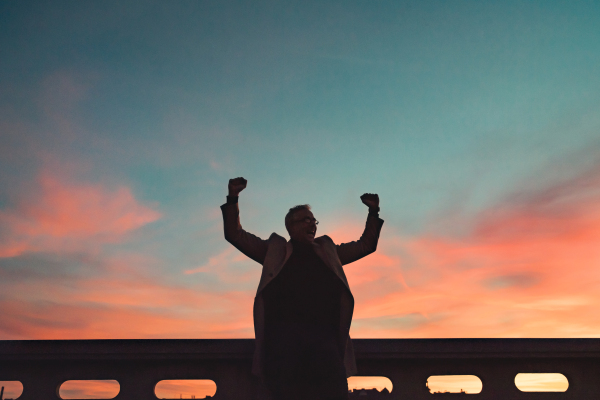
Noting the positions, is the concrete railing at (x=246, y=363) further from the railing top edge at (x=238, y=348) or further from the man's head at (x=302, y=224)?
the man's head at (x=302, y=224)

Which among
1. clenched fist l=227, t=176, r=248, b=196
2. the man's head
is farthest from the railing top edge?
clenched fist l=227, t=176, r=248, b=196

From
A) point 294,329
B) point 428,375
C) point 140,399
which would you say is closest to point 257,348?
point 294,329

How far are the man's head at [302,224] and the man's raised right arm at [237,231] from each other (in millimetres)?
321

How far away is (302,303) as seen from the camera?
395 cm

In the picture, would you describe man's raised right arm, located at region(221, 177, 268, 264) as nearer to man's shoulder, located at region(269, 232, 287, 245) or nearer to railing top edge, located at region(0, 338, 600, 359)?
man's shoulder, located at region(269, 232, 287, 245)

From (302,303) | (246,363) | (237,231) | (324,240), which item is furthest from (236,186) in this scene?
(246,363)

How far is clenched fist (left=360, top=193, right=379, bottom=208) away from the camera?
4.86m

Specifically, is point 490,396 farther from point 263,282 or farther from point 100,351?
point 100,351

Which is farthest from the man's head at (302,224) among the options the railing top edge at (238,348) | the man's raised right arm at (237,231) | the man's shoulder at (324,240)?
the railing top edge at (238,348)

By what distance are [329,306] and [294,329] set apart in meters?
0.44

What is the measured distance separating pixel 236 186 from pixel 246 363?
2.23m

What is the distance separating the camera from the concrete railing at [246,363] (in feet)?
17.2

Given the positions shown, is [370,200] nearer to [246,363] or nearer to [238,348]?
[238,348]

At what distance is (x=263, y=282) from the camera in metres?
4.12
